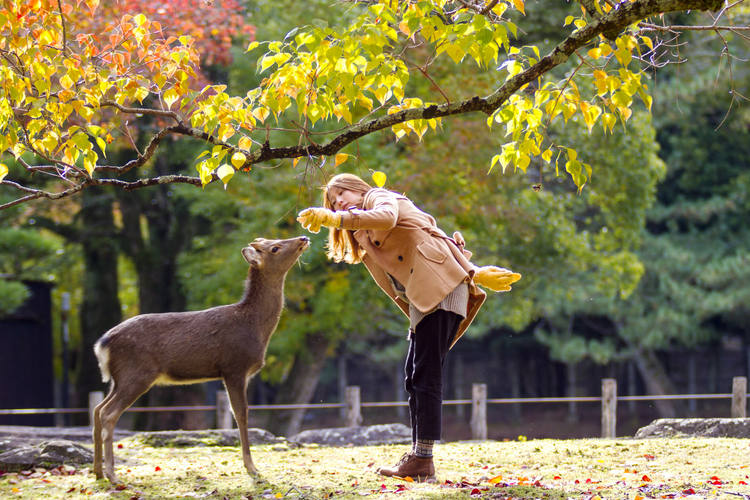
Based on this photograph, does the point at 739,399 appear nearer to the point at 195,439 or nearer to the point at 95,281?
the point at 195,439

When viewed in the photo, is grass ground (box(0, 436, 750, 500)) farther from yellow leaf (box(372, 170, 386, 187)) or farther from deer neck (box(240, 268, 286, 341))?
yellow leaf (box(372, 170, 386, 187))

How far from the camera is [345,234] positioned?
18.4 feet

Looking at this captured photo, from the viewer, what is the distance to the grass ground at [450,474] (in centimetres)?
499

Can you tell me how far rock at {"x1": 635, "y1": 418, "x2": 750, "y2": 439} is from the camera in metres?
8.11

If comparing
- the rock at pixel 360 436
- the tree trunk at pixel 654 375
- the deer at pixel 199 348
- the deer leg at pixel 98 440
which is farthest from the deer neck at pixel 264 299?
the tree trunk at pixel 654 375

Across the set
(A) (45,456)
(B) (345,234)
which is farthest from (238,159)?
(A) (45,456)

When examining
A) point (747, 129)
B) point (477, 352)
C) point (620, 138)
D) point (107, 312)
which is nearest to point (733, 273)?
point (747, 129)

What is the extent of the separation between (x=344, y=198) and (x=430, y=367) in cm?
112

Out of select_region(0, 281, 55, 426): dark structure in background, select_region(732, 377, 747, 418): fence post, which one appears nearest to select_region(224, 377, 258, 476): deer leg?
select_region(732, 377, 747, 418): fence post

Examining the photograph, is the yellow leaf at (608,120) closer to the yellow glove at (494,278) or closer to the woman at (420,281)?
the yellow glove at (494,278)

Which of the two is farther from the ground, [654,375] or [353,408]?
[353,408]

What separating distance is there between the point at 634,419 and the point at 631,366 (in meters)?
1.50

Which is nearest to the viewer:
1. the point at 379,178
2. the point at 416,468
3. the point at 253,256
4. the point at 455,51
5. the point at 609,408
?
the point at 455,51

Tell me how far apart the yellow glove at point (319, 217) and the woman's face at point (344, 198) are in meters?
0.47
